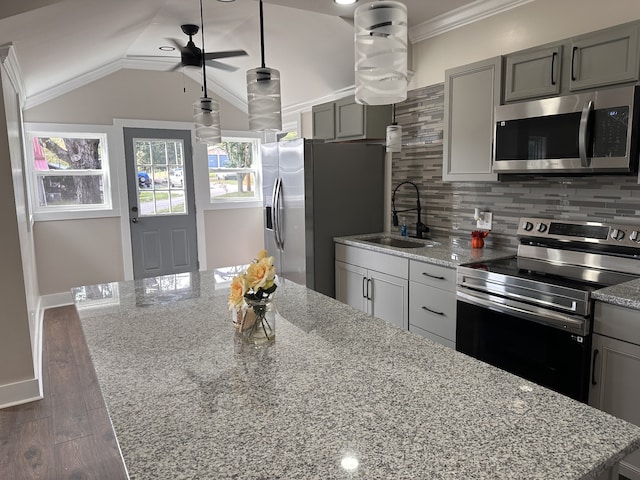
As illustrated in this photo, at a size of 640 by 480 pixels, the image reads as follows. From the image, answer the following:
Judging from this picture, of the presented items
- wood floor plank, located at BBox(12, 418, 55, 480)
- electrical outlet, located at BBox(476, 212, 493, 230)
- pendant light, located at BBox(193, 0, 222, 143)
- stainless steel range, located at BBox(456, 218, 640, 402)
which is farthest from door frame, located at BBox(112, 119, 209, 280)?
stainless steel range, located at BBox(456, 218, 640, 402)

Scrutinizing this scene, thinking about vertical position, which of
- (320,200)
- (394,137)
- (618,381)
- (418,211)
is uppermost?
(394,137)

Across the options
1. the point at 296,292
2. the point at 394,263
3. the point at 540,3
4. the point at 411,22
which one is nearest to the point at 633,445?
the point at 296,292

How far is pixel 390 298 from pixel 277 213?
1433 millimetres

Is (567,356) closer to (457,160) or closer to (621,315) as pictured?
(621,315)

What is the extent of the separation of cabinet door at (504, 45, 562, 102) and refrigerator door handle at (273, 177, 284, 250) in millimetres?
2107

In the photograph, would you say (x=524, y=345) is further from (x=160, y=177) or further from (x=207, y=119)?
(x=160, y=177)

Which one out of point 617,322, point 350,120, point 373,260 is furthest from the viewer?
point 350,120

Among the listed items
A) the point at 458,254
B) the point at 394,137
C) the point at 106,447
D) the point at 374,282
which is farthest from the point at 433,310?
the point at 106,447

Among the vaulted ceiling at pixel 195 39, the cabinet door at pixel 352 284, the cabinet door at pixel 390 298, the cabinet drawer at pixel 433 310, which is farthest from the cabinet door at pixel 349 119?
the cabinet drawer at pixel 433 310

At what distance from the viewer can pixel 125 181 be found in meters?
5.23

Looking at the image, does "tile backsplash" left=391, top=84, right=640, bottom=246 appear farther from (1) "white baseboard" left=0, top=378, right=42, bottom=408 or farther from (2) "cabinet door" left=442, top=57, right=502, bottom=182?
(1) "white baseboard" left=0, top=378, right=42, bottom=408

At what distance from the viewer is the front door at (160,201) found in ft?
17.5

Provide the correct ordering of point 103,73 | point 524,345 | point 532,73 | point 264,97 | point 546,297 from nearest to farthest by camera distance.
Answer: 1. point 264,97
2. point 546,297
3. point 524,345
4. point 532,73
5. point 103,73

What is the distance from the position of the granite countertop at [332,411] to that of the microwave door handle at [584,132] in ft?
4.61
